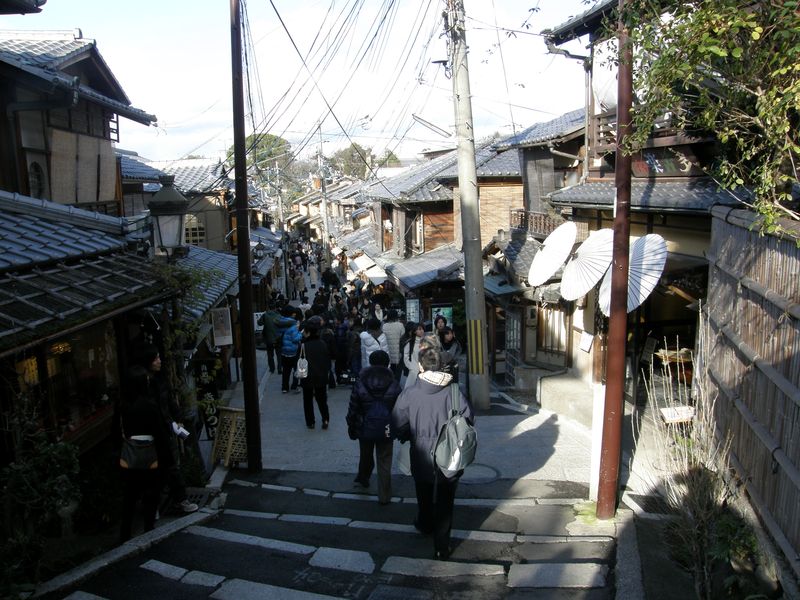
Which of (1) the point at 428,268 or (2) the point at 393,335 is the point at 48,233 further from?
(1) the point at 428,268

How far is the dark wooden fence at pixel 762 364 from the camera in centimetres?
468

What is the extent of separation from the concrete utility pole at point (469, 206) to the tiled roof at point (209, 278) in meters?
4.55

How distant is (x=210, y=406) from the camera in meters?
9.54

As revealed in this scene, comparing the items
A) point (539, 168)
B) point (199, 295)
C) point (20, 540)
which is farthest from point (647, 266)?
point (539, 168)

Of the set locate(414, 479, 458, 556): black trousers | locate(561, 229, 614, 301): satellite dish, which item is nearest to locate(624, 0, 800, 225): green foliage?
locate(561, 229, 614, 301): satellite dish

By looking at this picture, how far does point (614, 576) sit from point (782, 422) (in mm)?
1874

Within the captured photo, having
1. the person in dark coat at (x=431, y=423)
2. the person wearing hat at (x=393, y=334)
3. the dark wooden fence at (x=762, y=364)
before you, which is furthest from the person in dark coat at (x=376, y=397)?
the person wearing hat at (x=393, y=334)

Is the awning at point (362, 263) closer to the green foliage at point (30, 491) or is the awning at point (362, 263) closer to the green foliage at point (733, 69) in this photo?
the green foliage at point (733, 69)

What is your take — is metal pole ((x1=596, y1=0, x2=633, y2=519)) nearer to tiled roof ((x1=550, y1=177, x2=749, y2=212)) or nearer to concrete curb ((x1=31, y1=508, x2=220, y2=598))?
tiled roof ((x1=550, y1=177, x2=749, y2=212))

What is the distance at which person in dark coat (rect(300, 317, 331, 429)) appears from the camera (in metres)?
11.7

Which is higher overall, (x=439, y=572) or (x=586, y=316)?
(x=586, y=316)

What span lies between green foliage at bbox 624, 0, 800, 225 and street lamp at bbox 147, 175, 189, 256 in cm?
583

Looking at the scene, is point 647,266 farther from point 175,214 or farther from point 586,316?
point 175,214

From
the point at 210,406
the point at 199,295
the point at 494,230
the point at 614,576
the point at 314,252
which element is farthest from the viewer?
the point at 314,252
